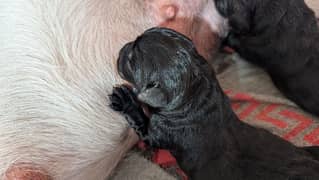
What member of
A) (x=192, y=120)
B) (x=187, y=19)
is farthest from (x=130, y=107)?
(x=187, y=19)

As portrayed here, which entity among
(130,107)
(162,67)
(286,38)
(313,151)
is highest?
(162,67)

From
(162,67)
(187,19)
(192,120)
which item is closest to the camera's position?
(162,67)

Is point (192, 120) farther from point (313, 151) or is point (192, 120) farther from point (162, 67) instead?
point (313, 151)

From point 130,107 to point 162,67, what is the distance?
22 centimetres

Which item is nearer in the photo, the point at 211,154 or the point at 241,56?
the point at 211,154

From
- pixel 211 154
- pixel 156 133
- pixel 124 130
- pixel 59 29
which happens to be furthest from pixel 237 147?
pixel 59 29

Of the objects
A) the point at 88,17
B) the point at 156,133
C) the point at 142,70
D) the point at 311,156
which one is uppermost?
the point at 88,17

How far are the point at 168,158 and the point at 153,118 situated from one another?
26 cm

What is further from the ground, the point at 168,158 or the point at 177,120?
the point at 177,120

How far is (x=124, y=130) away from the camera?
1632 millimetres

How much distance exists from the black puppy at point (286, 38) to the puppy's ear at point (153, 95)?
50 centimetres

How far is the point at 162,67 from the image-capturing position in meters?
1.41

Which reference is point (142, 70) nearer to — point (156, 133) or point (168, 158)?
point (156, 133)

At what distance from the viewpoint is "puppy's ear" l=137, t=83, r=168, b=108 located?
1.41 metres
